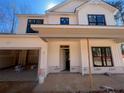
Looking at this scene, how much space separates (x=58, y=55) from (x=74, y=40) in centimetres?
215

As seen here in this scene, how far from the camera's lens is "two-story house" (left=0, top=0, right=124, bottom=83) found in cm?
681

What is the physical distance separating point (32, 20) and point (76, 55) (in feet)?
20.4

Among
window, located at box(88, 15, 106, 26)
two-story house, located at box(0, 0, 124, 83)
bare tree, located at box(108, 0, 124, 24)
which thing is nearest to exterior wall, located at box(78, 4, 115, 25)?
two-story house, located at box(0, 0, 124, 83)

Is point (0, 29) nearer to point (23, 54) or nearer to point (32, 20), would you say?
point (23, 54)

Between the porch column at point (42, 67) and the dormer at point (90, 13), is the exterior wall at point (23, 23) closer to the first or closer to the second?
the dormer at point (90, 13)

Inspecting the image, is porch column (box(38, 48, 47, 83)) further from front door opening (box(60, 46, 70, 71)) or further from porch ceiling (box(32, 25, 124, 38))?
front door opening (box(60, 46, 70, 71))

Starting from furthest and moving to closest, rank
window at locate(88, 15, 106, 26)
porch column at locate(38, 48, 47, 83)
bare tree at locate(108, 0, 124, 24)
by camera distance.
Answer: bare tree at locate(108, 0, 124, 24) → window at locate(88, 15, 106, 26) → porch column at locate(38, 48, 47, 83)

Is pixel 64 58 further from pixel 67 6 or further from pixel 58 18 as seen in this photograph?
pixel 67 6

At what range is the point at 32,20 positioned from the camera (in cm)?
1181

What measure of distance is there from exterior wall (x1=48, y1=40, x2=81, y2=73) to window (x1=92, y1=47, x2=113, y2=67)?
152 cm

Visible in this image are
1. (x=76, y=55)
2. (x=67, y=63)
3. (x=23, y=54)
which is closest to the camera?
(x=76, y=55)

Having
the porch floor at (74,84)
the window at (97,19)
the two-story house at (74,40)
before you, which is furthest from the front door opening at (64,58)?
the window at (97,19)

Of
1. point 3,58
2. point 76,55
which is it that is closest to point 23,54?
point 3,58

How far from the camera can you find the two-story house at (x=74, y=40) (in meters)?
6.81
